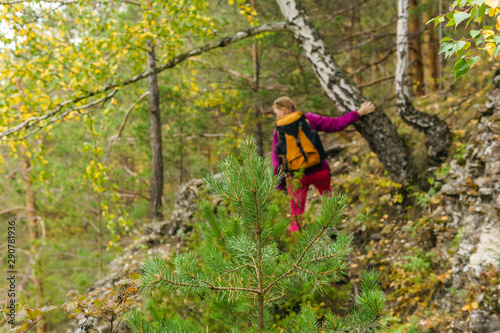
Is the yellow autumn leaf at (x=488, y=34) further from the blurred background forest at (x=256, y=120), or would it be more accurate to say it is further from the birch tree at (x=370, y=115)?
the birch tree at (x=370, y=115)

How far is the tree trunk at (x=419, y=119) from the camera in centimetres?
409

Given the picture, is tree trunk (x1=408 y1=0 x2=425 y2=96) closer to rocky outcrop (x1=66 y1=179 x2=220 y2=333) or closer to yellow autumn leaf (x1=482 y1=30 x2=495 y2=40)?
rocky outcrop (x1=66 y1=179 x2=220 y2=333)

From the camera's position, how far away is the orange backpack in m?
3.83

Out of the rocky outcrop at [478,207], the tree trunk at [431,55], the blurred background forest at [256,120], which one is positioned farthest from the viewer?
the tree trunk at [431,55]

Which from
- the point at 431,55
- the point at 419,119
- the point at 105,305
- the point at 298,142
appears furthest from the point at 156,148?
the point at 105,305

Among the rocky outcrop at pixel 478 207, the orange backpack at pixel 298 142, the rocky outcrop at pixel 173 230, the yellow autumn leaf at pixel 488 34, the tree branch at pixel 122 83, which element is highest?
the tree branch at pixel 122 83

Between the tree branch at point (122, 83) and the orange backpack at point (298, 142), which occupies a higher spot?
the tree branch at point (122, 83)

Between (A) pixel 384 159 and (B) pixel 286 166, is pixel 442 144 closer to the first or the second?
(A) pixel 384 159

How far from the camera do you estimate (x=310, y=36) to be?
163 inches

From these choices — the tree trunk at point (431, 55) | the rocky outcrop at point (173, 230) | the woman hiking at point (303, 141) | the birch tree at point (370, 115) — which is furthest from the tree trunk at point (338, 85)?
the tree trunk at point (431, 55)

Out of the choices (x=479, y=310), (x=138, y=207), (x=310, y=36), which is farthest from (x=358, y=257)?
(x=138, y=207)

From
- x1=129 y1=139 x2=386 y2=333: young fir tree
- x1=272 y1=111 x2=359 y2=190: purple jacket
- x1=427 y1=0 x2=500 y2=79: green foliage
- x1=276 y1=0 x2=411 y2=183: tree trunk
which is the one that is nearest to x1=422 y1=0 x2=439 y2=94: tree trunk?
x1=276 y1=0 x2=411 y2=183: tree trunk

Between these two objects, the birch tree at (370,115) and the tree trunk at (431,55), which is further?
the tree trunk at (431,55)

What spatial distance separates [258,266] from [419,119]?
3.67 metres
